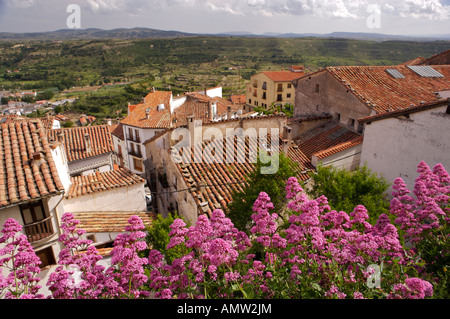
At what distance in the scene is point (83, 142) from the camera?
25375 mm

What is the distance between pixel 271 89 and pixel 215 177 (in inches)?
2015

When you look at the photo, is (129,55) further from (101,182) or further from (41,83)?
(101,182)

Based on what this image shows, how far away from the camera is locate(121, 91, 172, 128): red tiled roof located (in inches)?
1293

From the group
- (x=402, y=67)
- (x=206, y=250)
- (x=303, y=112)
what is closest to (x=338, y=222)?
(x=206, y=250)

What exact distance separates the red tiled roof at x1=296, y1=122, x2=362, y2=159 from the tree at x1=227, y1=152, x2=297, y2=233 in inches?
253

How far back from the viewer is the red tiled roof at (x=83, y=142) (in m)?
24.3

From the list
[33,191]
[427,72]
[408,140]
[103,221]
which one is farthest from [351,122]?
[33,191]

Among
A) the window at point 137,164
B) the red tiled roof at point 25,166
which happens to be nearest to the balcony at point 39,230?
the red tiled roof at point 25,166

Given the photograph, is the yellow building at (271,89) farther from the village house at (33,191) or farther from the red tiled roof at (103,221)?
the village house at (33,191)

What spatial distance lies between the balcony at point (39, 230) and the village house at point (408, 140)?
476 inches

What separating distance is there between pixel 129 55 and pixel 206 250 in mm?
177698

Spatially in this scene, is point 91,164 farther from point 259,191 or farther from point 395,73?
point 395,73

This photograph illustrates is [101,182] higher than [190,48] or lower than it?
lower

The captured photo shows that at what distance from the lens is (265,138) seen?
1548 centimetres
